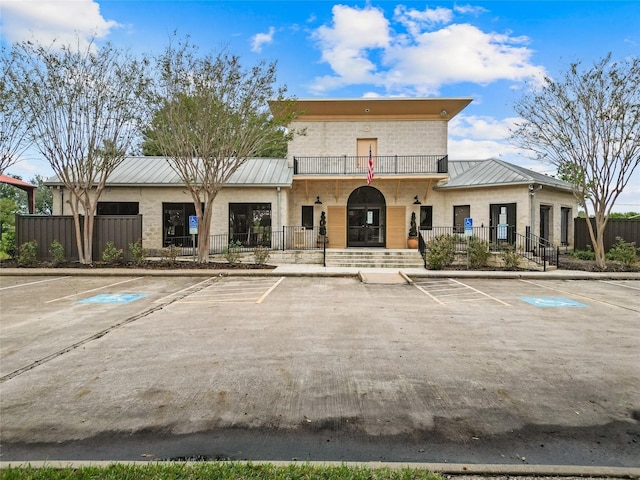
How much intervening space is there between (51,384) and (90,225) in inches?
546

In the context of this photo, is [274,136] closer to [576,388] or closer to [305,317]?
[305,317]

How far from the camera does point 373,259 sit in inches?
678

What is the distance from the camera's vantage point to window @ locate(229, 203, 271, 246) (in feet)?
64.7

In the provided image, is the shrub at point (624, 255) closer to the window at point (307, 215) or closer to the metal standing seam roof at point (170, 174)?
the window at point (307, 215)

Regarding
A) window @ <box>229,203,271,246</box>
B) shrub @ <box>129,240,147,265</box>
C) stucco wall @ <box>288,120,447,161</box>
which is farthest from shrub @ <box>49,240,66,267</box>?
stucco wall @ <box>288,120,447,161</box>

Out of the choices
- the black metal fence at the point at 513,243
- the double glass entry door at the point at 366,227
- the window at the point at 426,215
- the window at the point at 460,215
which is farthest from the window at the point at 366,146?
the black metal fence at the point at 513,243

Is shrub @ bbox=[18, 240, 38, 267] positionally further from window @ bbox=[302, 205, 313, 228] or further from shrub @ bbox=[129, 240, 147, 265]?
window @ bbox=[302, 205, 313, 228]

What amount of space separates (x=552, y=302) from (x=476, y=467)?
8.09 meters

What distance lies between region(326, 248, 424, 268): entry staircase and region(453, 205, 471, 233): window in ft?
11.7

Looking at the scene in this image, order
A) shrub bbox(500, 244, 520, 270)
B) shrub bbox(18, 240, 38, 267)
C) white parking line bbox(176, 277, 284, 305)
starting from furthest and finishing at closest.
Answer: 1. shrub bbox(500, 244, 520, 270)
2. shrub bbox(18, 240, 38, 267)
3. white parking line bbox(176, 277, 284, 305)

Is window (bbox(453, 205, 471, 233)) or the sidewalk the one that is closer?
the sidewalk

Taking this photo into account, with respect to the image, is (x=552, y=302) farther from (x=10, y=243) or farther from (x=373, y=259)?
(x=10, y=243)

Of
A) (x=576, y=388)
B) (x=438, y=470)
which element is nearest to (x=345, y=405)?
(x=438, y=470)

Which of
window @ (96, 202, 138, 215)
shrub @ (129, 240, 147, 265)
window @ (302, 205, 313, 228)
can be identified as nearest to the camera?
shrub @ (129, 240, 147, 265)
